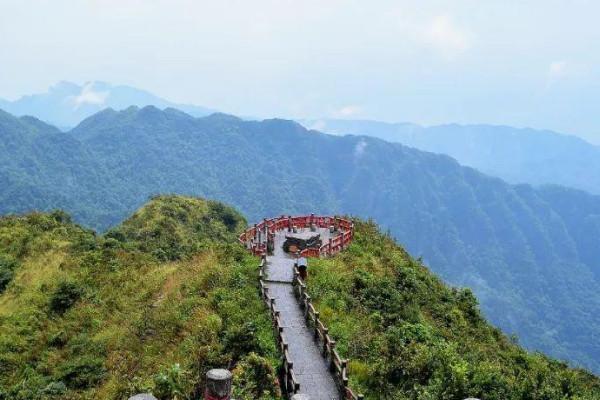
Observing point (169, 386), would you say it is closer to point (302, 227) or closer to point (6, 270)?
point (6, 270)

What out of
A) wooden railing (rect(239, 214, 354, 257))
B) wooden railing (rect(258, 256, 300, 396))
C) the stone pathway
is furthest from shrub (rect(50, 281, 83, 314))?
wooden railing (rect(258, 256, 300, 396))

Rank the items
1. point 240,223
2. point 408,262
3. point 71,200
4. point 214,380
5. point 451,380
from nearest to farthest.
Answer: point 214,380
point 451,380
point 408,262
point 240,223
point 71,200

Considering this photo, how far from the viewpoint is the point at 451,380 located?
55.6ft

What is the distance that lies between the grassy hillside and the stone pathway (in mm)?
936

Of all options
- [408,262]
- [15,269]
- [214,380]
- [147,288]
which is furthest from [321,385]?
[15,269]

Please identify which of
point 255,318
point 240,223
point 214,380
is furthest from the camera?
point 240,223

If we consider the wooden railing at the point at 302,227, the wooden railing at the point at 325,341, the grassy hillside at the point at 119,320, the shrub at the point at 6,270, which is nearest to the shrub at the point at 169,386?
the grassy hillside at the point at 119,320

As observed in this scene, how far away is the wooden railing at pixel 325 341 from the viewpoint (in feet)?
56.4

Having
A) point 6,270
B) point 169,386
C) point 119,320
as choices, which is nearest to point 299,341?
point 169,386

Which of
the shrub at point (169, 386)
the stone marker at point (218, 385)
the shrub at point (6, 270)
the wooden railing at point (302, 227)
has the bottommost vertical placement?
the shrub at point (169, 386)

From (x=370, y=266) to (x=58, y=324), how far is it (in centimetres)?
1629

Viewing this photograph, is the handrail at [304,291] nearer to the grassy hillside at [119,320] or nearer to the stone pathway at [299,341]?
the stone pathway at [299,341]

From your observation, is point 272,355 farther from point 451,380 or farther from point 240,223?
point 240,223

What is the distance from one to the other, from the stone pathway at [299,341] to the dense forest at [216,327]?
0.87 metres
